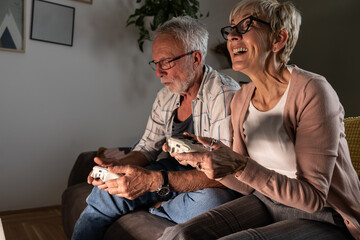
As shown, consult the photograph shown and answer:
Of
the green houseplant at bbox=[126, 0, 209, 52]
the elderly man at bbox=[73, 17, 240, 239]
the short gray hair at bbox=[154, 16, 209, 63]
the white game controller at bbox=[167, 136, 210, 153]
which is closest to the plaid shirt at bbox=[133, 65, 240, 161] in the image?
the elderly man at bbox=[73, 17, 240, 239]

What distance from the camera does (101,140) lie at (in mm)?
2752

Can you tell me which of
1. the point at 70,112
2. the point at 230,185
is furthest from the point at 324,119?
the point at 70,112

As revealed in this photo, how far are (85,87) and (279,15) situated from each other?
78.0 inches

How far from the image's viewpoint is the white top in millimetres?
930

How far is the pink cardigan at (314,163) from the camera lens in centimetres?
80

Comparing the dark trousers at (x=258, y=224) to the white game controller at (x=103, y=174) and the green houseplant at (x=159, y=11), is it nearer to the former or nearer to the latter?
the white game controller at (x=103, y=174)

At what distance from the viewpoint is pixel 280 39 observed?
96cm

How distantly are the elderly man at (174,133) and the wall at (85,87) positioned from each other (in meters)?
1.15

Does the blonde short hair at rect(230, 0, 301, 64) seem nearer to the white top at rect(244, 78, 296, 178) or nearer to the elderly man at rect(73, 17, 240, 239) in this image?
the white top at rect(244, 78, 296, 178)

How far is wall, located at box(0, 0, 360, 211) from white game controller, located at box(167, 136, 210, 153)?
6.28ft

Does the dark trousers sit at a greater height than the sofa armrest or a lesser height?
greater

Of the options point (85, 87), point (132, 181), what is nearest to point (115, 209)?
point (132, 181)

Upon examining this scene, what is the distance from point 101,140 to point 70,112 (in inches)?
13.5

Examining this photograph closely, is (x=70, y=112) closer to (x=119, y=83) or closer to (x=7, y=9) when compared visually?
(x=119, y=83)
